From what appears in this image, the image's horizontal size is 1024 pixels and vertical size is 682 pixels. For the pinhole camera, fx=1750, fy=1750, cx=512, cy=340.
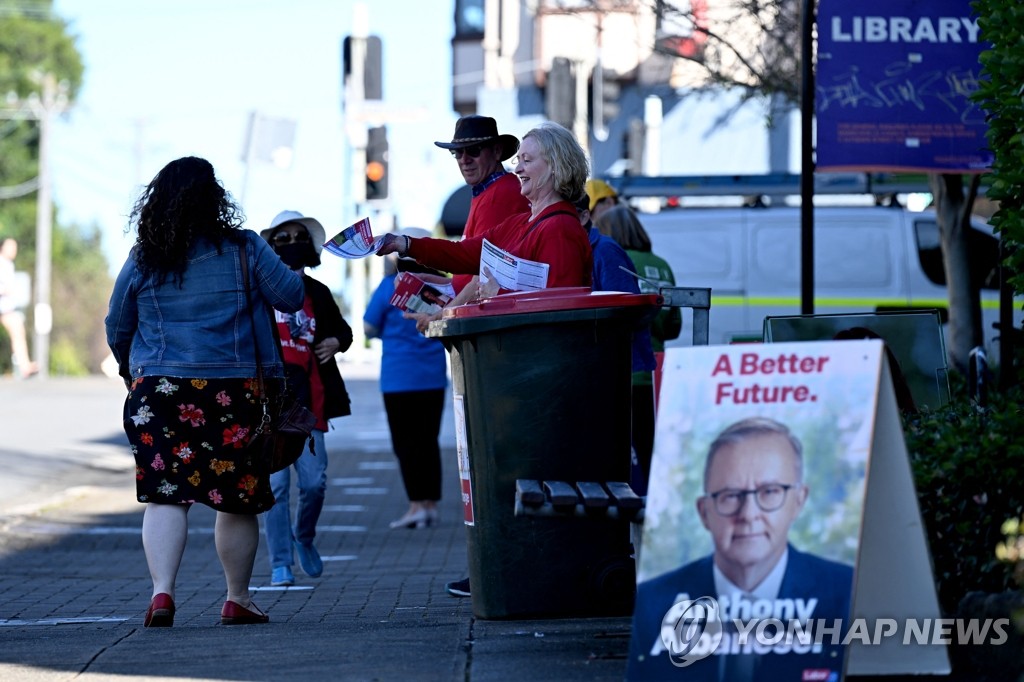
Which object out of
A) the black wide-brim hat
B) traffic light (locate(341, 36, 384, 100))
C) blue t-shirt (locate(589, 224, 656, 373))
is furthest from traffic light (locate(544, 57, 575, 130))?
the black wide-brim hat

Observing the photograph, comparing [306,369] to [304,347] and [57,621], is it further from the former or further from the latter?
[57,621]

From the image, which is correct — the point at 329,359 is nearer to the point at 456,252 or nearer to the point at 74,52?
the point at 456,252

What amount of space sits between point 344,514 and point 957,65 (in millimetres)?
5898

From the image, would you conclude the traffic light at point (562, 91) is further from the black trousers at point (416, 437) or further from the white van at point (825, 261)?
the black trousers at point (416, 437)

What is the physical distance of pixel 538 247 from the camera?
6.02m

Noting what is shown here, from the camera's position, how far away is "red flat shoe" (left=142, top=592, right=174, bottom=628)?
6.48 m

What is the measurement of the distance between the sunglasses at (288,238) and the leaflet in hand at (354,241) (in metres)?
2.47

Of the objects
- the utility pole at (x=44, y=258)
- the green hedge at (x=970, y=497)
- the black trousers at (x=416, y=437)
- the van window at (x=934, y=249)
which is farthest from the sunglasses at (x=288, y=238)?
the utility pole at (x=44, y=258)

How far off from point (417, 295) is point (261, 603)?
1.99m

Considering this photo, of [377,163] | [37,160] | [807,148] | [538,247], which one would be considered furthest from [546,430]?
[37,160]

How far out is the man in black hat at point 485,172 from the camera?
22.5ft

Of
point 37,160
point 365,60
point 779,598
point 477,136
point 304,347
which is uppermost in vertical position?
point 37,160

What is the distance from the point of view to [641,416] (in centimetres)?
798

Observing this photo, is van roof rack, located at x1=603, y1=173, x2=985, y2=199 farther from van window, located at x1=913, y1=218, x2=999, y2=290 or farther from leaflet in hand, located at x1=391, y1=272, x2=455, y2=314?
leaflet in hand, located at x1=391, y1=272, x2=455, y2=314
